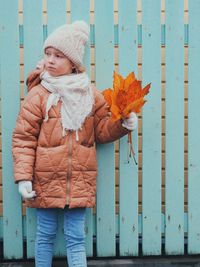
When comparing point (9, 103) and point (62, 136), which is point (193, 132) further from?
point (9, 103)

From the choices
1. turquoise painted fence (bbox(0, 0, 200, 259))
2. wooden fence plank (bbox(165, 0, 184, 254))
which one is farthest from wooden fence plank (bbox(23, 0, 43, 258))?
wooden fence plank (bbox(165, 0, 184, 254))

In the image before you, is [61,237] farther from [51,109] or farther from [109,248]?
[51,109]

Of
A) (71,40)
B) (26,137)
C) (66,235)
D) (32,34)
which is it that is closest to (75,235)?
(66,235)

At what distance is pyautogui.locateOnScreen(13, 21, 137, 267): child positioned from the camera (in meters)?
3.79

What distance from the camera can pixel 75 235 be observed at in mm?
3898

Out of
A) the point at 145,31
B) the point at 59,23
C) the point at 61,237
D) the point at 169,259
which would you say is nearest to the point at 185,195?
the point at 169,259

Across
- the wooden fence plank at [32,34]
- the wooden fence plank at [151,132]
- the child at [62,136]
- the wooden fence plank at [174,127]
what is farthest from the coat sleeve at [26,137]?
the wooden fence plank at [174,127]

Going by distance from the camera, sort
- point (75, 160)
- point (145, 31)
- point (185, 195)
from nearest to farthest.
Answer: point (75, 160)
point (145, 31)
point (185, 195)

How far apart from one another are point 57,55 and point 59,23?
0.31 metres

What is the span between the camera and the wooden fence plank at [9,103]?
4.01 metres

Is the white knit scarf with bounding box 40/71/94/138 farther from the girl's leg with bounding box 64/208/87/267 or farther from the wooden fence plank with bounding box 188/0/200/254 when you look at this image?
the wooden fence plank with bounding box 188/0/200/254

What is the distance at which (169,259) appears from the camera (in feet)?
13.9

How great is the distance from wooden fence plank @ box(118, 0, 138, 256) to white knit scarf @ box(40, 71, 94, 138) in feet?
1.30

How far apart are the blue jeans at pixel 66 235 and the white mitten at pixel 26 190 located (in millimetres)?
237
